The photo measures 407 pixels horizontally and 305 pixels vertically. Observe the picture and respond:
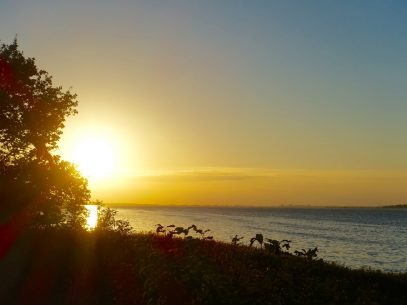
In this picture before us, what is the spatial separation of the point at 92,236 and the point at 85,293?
4.89 meters

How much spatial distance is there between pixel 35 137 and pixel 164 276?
72.6 feet

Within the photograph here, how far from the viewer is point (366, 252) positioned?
5672cm

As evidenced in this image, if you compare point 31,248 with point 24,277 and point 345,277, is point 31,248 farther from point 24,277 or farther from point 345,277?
point 345,277

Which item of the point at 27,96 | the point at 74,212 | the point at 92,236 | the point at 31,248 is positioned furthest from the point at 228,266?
the point at 27,96

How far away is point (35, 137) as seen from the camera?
1283 inches

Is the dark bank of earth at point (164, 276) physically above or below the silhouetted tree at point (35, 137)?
below

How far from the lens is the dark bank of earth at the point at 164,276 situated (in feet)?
42.5

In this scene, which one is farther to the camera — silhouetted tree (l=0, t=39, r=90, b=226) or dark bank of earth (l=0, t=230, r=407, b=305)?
silhouetted tree (l=0, t=39, r=90, b=226)

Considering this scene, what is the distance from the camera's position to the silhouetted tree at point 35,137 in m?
29.9

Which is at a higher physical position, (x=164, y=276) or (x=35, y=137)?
(x=35, y=137)

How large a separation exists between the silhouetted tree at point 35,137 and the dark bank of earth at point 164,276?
9.36 metres

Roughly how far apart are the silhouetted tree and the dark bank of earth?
9358 millimetres

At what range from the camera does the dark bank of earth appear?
13.0 meters

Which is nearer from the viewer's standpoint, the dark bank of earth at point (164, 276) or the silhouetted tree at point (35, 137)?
the dark bank of earth at point (164, 276)
